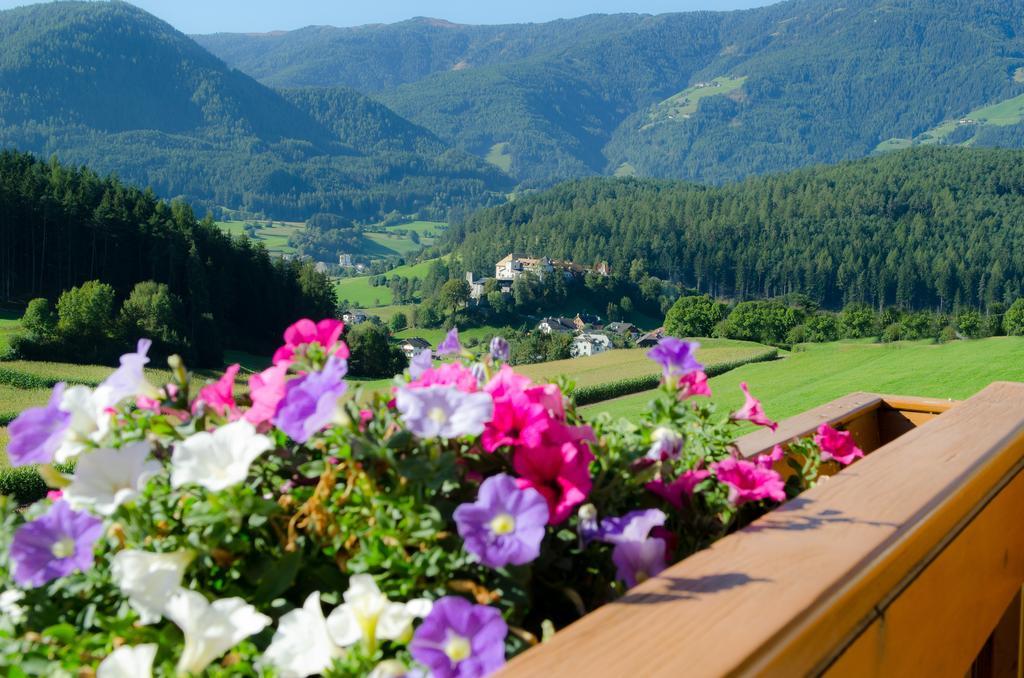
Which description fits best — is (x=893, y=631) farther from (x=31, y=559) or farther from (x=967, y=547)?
(x=31, y=559)

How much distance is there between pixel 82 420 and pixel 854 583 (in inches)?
29.9

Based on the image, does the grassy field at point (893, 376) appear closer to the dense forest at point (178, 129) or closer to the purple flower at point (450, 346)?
the purple flower at point (450, 346)

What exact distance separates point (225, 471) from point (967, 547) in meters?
1.13

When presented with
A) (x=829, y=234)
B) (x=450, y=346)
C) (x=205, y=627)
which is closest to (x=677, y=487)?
(x=450, y=346)

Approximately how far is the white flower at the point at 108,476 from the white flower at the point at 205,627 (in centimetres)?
14

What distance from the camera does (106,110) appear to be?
164 metres

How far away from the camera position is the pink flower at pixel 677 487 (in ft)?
3.26

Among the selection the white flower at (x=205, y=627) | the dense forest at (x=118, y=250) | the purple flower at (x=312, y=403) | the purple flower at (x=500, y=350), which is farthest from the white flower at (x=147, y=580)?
A: the dense forest at (x=118, y=250)

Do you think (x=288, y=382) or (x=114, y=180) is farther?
(x=114, y=180)

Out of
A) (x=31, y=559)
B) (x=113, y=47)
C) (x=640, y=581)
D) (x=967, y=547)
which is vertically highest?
(x=113, y=47)

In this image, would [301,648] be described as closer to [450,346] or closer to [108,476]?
[108,476]

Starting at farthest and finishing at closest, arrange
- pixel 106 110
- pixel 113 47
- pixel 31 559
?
pixel 113 47 < pixel 106 110 < pixel 31 559

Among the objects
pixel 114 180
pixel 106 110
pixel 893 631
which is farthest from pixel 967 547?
pixel 106 110

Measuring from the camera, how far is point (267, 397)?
823 mm
